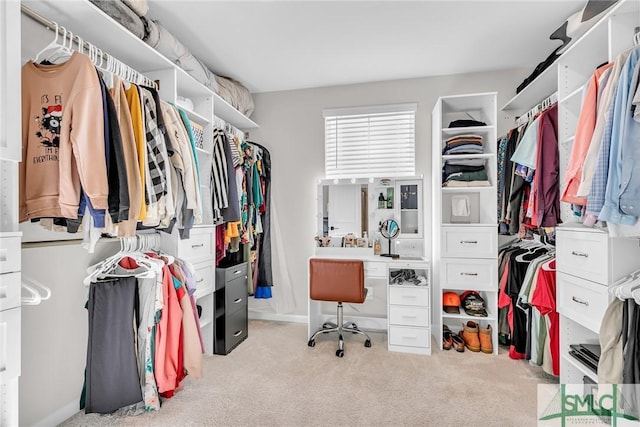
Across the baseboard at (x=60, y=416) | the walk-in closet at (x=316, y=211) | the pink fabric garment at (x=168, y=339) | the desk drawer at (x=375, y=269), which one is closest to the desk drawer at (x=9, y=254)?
the walk-in closet at (x=316, y=211)

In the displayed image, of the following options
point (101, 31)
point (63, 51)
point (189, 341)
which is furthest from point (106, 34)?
point (189, 341)

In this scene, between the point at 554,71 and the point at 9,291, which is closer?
the point at 9,291

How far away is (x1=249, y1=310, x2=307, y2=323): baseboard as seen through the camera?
356cm

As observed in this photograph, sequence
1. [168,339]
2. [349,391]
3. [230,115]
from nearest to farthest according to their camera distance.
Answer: [168,339] → [349,391] → [230,115]

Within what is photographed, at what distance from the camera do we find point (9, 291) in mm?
1102

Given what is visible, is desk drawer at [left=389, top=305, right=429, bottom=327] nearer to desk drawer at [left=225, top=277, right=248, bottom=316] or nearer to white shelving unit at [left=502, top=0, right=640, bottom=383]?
white shelving unit at [left=502, top=0, right=640, bottom=383]

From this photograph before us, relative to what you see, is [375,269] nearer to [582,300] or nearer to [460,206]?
[460,206]

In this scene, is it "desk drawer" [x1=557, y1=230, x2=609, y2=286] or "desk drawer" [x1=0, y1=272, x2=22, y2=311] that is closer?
"desk drawer" [x1=0, y1=272, x2=22, y2=311]

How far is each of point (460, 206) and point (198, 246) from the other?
237 cm

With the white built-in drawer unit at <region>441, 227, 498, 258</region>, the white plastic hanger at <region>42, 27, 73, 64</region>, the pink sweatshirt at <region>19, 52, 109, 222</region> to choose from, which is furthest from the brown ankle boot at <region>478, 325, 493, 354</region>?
the white plastic hanger at <region>42, 27, 73, 64</region>

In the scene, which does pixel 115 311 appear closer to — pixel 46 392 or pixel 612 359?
pixel 46 392

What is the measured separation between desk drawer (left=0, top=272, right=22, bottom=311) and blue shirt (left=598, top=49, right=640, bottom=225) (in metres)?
2.32

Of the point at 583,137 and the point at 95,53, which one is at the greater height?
the point at 95,53

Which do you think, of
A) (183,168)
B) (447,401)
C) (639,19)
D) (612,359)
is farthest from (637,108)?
(183,168)
